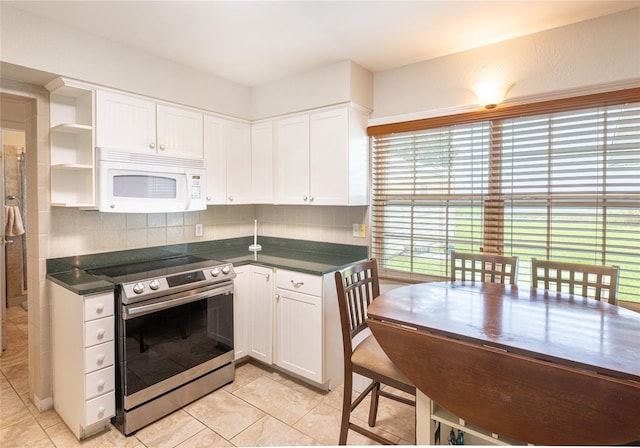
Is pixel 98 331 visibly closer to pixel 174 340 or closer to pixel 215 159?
pixel 174 340

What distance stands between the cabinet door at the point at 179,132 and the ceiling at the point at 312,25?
42 centimetres

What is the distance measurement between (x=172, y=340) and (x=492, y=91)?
281 cm

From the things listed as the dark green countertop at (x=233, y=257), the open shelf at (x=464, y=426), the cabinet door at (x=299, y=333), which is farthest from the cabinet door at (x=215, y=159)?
the open shelf at (x=464, y=426)

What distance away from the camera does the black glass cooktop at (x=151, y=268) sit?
7.48 feet

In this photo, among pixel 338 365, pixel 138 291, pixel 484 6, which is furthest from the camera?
pixel 338 365

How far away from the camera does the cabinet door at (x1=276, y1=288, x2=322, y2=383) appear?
2555 millimetres

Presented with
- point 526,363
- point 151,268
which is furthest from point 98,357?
point 526,363

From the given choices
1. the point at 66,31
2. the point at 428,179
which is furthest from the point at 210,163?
the point at 428,179

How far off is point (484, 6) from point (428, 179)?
119 centimetres

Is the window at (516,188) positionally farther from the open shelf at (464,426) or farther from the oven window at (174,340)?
the oven window at (174,340)

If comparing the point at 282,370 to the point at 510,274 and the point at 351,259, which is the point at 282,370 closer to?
the point at 351,259

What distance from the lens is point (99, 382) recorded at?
207 centimetres

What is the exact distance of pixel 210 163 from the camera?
3.06m

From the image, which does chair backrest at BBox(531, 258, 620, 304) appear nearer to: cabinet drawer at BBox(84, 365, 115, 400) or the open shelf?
the open shelf
